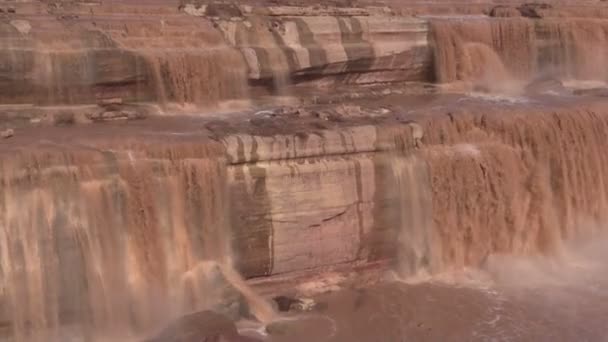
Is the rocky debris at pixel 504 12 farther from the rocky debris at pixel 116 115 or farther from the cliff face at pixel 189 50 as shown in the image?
the rocky debris at pixel 116 115

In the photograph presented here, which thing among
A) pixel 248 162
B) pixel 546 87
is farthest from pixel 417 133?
pixel 546 87

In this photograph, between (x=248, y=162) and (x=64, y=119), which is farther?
(x=64, y=119)

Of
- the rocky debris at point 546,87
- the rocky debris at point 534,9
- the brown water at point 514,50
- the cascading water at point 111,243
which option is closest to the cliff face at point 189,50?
the brown water at point 514,50

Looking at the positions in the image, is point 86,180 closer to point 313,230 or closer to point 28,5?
point 313,230

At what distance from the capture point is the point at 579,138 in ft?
40.1

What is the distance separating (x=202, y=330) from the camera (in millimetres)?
8625

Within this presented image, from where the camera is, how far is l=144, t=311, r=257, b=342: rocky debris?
845 centimetres

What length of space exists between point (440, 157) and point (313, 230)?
6.93 feet

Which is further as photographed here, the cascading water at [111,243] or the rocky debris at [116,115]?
the rocky debris at [116,115]

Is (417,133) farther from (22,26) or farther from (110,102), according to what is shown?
(22,26)

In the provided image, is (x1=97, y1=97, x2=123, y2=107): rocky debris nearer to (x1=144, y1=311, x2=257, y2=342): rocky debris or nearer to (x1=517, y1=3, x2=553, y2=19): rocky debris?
(x1=144, y1=311, x2=257, y2=342): rocky debris

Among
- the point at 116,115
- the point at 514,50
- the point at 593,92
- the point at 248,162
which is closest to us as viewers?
the point at 248,162

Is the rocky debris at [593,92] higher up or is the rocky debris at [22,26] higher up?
the rocky debris at [22,26]

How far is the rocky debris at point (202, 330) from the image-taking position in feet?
27.7
